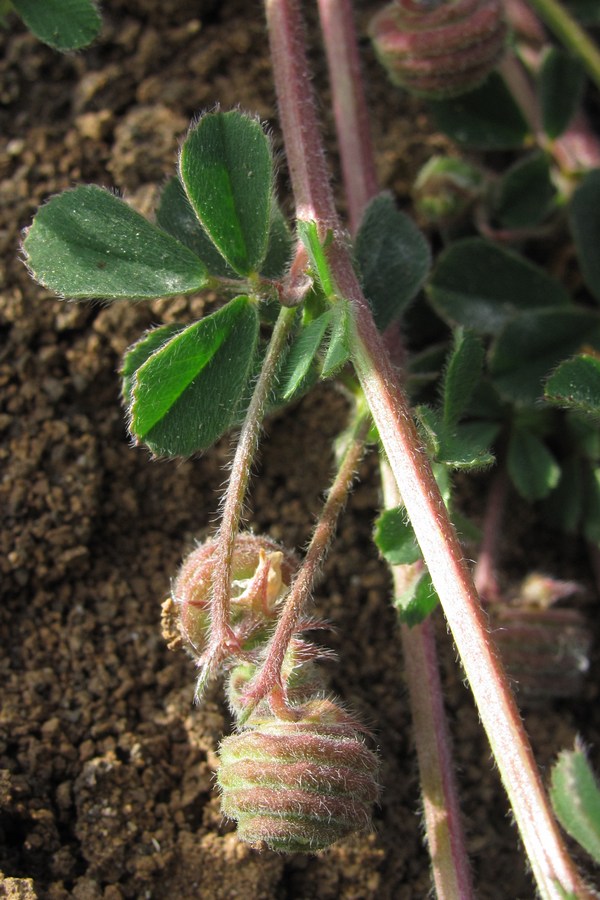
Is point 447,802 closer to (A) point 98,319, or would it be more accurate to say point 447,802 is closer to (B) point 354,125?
(A) point 98,319

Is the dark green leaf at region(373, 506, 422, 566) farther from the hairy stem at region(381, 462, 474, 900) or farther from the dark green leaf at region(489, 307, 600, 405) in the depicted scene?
the dark green leaf at region(489, 307, 600, 405)

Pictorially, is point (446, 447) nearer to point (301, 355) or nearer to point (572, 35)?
point (301, 355)

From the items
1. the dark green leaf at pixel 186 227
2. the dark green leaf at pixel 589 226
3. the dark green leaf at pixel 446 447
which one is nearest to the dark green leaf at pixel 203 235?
the dark green leaf at pixel 186 227

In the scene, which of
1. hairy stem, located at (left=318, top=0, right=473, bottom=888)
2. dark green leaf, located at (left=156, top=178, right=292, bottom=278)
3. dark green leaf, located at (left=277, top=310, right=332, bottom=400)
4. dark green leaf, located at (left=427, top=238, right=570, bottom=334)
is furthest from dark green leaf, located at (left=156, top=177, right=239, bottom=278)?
dark green leaf, located at (left=427, top=238, right=570, bottom=334)

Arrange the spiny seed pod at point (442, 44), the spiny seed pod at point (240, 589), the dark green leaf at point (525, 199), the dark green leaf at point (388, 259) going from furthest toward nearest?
the dark green leaf at point (525, 199) < the spiny seed pod at point (442, 44) < the dark green leaf at point (388, 259) < the spiny seed pod at point (240, 589)

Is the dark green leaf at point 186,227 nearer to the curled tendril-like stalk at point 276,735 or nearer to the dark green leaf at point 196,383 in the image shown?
the dark green leaf at point 196,383

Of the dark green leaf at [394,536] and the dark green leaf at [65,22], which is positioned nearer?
the dark green leaf at [394,536]

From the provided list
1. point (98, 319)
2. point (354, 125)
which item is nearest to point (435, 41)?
point (354, 125)
